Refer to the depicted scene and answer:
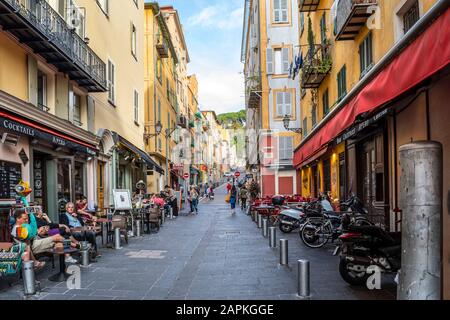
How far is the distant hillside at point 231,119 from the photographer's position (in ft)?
435

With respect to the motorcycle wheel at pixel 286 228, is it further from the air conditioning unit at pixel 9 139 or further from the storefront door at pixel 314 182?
the air conditioning unit at pixel 9 139

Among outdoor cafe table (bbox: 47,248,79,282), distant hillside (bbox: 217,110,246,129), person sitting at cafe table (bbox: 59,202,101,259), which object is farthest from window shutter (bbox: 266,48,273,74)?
distant hillside (bbox: 217,110,246,129)

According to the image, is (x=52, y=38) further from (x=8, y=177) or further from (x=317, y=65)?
(x=317, y=65)

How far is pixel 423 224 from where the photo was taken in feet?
13.8

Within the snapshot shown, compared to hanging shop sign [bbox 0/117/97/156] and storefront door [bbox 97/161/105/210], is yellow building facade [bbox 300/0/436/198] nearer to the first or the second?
hanging shop sign [bbox 0/117/97/156]

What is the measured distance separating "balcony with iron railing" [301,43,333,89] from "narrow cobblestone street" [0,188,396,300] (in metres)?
8.68

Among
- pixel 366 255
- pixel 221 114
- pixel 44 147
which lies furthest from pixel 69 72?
pixel 221 114

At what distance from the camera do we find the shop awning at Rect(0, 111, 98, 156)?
8.90 meters

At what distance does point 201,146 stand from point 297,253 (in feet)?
220

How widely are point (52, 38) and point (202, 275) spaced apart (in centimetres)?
673

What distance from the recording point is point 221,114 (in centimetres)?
14238

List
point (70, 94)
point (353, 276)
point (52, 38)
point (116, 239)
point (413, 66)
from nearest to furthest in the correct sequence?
point (413, 66), point (353, 276), point (52, 38), point (116, 239), point (70, 94)

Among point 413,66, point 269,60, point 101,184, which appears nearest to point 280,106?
point 269,60
